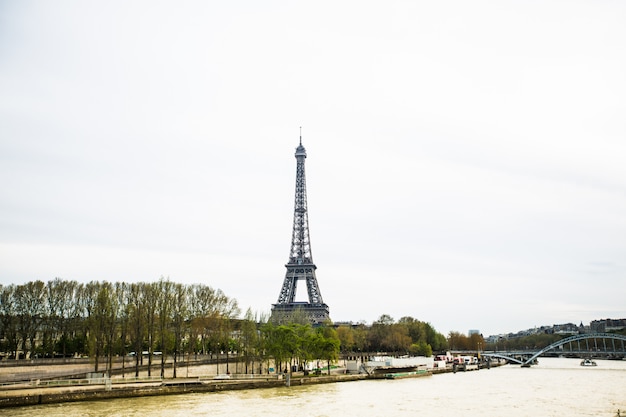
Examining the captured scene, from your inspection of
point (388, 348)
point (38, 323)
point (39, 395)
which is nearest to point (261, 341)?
point (38, 323)

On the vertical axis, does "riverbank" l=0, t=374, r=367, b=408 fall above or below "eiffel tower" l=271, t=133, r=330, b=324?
below

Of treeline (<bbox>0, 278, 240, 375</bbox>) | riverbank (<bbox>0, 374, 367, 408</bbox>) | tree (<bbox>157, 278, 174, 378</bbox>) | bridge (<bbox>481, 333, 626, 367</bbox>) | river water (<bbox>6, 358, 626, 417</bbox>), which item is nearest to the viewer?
river water (<bbox>6, 358, 626, 417</bbox>)

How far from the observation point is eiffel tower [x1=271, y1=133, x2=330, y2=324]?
108562 mm

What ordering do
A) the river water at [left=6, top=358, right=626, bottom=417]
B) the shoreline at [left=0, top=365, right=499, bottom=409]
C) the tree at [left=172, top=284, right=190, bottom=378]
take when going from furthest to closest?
the tree at [left=172, top=284, right=190, bottom=378] < the shoreline at [left=0, top=365, right=499, bottom=409] < the river water at [left=6, top=358, right=626, bottom=417]

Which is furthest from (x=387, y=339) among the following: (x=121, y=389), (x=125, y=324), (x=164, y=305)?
(x=121, y=389)

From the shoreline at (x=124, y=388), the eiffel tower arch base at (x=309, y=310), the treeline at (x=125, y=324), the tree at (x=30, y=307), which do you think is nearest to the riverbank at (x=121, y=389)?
the shoreline at (x=124, y=388)

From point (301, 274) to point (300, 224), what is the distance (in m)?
12.0

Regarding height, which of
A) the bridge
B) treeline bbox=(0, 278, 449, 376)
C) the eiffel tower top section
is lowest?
the bridge

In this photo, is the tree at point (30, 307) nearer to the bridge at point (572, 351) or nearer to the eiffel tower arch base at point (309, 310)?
the eiffel tower arch base at point (309, 310)

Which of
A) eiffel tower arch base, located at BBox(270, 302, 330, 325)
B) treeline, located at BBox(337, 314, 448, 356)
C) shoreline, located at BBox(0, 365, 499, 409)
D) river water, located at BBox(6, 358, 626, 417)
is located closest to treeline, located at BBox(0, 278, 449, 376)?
shoreline, located at BBox(0, 365, 499, 409)

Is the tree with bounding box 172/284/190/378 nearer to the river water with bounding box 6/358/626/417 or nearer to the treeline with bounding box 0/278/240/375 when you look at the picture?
the treeline with bounding box 0/278/240/375

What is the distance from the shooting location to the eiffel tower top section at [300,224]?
115188 millimetres

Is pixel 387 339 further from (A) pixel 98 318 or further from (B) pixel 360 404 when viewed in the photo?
(B) pixel 360 404

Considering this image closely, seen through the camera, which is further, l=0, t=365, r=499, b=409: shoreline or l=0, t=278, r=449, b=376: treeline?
l=0, t=278, r=449, b=376: treeline
